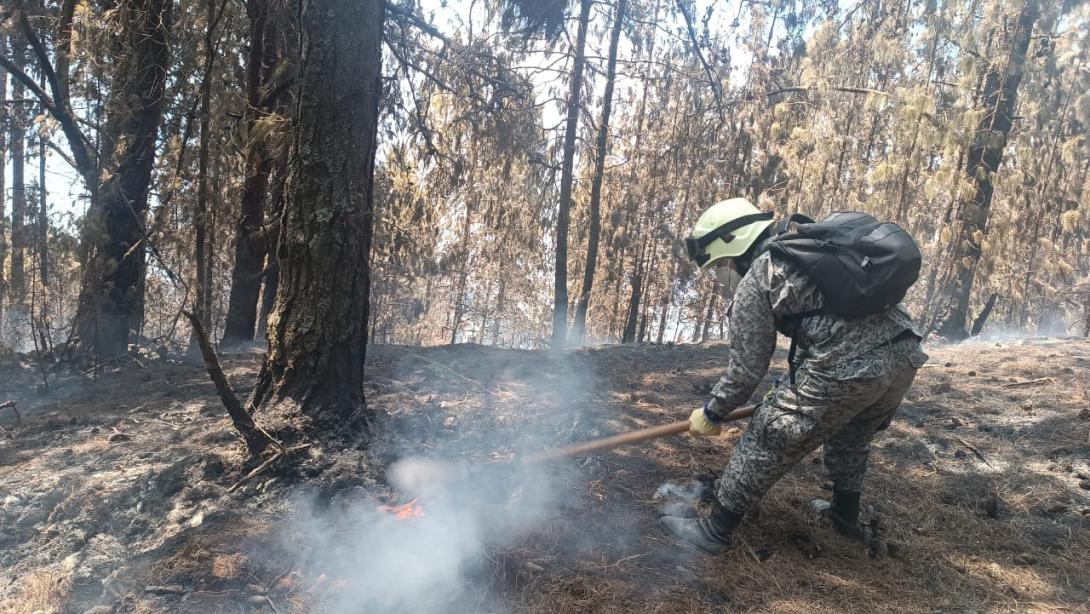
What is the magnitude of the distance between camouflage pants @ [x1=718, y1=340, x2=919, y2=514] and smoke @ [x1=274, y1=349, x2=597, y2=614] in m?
0.98

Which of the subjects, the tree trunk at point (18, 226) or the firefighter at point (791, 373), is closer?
the firefighter at point (791, 373)

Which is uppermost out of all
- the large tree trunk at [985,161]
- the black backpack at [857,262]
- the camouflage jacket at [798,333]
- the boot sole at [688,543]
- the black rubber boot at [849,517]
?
the large tree trunk at [985,161]

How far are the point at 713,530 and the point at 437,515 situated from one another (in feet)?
4.48

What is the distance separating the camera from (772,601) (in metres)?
2.33

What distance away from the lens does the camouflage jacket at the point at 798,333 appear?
2.52 metres

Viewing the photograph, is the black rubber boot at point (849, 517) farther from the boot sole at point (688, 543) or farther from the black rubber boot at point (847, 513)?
the boot sole at point (688, 543)

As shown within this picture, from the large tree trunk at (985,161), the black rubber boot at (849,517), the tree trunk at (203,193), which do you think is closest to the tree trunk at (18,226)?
the tree trunk at (203,193)

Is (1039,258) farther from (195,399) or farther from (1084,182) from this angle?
(195,399)

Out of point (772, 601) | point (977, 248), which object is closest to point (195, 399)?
point (772, 601)

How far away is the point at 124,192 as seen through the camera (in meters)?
5.70

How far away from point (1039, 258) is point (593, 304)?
13.8 metres

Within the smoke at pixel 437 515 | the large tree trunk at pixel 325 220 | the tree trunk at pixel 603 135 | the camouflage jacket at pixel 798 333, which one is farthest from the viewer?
the tree trunk at pixel 603 135

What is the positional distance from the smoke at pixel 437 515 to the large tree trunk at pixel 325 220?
1.85 ft

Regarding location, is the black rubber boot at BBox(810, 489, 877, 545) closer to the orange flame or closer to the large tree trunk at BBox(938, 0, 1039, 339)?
the orange flame
